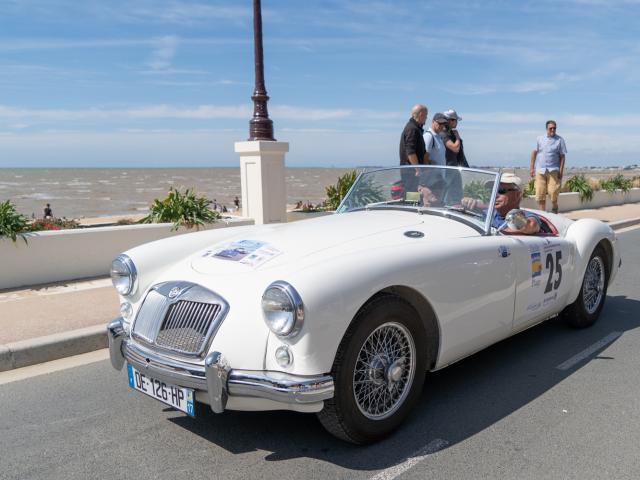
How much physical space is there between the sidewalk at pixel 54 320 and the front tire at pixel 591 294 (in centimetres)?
412

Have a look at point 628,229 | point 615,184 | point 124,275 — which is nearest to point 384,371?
point 124,275

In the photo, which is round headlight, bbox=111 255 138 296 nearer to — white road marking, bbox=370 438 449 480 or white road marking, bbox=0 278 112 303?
white road marking, bbox=370 438 449 480

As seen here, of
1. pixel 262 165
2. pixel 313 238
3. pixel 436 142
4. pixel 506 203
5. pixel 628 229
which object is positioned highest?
pixel 436 142

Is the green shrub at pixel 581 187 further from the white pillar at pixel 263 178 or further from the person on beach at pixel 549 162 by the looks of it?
the white pillar at pixel 263 178

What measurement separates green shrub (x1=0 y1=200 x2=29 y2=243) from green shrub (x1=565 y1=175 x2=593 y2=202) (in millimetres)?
15794

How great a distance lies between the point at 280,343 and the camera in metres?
2.72

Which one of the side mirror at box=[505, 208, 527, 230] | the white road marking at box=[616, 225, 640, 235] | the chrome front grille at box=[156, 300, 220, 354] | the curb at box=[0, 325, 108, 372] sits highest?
the side mirror at box=[505, 208, 527, 230]

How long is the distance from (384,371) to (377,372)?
49 millimetres

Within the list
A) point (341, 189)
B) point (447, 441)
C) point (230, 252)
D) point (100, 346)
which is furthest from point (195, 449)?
point (341, 189)

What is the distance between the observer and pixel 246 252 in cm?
339

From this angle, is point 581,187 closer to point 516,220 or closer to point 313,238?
point 516,220

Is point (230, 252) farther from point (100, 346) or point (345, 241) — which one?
point (100, 346)

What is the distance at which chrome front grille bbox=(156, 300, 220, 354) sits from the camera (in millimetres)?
2900

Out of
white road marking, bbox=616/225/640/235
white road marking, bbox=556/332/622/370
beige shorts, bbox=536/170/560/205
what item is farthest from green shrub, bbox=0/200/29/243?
white road marking, bbox=616/225/640/235
